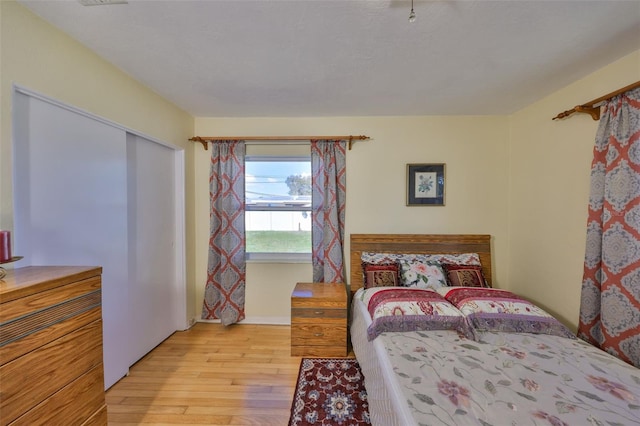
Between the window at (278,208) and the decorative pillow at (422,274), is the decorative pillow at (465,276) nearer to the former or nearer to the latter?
the decorative pillow at (422,274)

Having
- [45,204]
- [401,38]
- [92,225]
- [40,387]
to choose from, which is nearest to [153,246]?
[92,225]

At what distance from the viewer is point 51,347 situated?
1.02m

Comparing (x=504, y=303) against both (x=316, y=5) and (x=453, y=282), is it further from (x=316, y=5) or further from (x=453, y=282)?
(x=316, y=5)

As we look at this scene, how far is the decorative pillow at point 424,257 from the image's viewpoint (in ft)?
8.02

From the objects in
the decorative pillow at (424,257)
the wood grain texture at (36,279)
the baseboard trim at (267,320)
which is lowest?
the baseboard trim at (267,320)

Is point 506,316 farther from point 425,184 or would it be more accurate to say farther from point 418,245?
point 425,184

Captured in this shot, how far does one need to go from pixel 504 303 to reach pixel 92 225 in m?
3.00

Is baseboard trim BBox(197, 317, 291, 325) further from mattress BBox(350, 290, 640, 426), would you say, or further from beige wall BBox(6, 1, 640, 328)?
mattress BBox(350, 290, 640, 426)

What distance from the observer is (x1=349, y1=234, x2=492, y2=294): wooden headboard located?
101 inches

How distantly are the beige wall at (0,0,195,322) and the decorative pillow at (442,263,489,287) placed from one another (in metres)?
3.08

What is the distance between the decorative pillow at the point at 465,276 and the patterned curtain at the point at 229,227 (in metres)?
2.17

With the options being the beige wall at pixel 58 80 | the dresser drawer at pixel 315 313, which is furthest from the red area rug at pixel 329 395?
the beige wall at pixel 58 80

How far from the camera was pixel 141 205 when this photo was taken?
2158 millimetres

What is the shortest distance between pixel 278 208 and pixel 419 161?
5.48 feet
